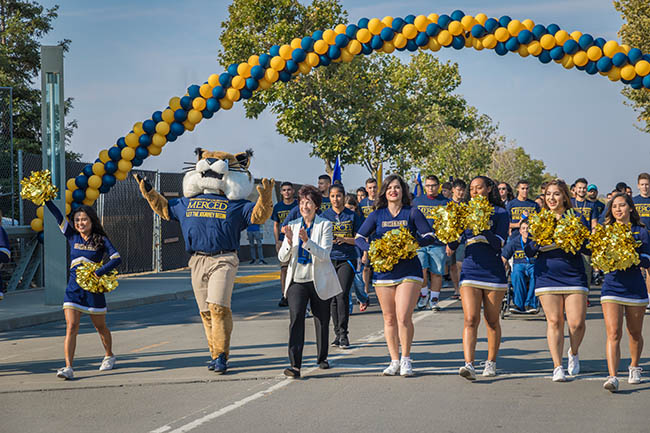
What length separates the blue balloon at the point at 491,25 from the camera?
45.4 ft

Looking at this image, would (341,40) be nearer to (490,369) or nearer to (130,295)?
(130,295)

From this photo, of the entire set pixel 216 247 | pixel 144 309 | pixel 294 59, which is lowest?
pixel 144 309

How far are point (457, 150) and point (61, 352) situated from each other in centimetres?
4725

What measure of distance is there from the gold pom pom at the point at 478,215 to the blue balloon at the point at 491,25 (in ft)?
22.2

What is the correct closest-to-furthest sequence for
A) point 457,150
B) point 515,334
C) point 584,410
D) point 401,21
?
point 584,410 < point 515,334 < point 401,21 < point 457,150

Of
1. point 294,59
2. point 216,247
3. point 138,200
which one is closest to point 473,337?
point 216,247

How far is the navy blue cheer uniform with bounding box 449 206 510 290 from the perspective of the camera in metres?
7.76

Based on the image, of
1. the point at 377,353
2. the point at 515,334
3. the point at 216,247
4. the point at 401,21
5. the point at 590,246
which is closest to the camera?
the point at 590,246

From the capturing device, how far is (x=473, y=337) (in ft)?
25.3

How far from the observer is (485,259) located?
7.83 meters

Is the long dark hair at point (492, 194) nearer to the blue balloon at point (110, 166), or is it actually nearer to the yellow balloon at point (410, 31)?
the yellow balloon at point (410, 31)

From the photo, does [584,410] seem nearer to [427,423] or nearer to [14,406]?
[427,423]

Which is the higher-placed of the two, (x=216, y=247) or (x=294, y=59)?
(x=294, y=59)

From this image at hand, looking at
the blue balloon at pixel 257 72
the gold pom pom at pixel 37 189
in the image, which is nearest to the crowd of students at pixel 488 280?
the gold pom pom at pixel 37 189
